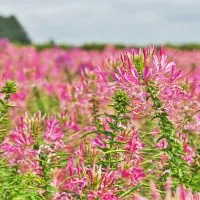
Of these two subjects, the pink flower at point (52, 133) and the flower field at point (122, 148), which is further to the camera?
the pink flower at point (52, 133)

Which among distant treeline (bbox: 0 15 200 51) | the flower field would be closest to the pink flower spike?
the flower field

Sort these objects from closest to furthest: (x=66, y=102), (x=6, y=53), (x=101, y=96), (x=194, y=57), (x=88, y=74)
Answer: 1. (x=101, y=96)
2. (x=88, y=74)
3. (x=66, y=102)
4. (x=6, y=53)
5. (x=194, y=57)

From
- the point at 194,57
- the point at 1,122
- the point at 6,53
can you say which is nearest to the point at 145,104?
the point at 1,122

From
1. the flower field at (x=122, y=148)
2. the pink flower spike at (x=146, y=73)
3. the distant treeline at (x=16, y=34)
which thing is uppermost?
the pink flower spike at (x=146, y=73)

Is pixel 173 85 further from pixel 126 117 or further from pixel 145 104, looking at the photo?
pixel 126 117

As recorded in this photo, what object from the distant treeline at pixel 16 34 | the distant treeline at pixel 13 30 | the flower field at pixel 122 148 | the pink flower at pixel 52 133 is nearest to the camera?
the flower field at pixel 122 148

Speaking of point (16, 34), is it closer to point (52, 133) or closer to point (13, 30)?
point (13, 30)

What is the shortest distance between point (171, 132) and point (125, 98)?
326 millimetres

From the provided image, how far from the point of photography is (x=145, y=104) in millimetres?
4039

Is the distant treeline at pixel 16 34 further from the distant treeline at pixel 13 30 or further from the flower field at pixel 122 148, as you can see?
the flower field at pixel 122 148

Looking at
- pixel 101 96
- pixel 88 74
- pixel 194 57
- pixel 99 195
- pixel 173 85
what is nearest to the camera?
pixel 99 195

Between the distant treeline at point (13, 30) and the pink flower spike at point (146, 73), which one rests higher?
the pink flower spike at point (146, 73)

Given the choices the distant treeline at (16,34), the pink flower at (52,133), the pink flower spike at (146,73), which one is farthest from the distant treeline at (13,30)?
the pink flower spike at (146,73)

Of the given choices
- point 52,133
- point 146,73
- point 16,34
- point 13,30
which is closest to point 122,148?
point 52,133
